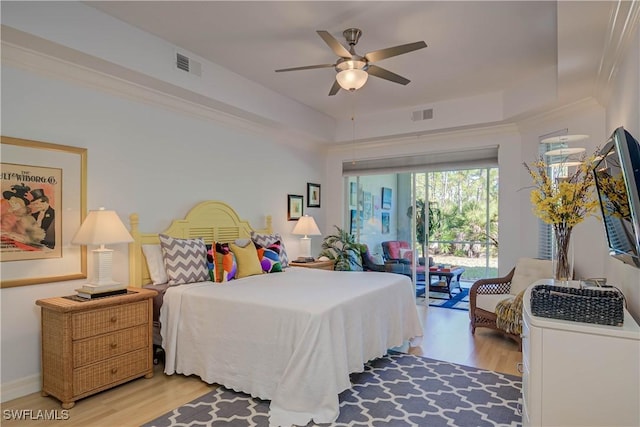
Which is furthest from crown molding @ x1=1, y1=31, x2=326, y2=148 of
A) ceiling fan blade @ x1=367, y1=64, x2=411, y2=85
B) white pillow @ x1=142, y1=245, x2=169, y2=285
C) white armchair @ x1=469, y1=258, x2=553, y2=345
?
white armchair @ x1=469, y1=258, x2=553, y2=345

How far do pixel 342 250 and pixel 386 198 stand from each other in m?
1.13

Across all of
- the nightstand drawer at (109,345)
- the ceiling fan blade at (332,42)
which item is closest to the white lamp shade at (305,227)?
the nightstand drawer at (109,345)

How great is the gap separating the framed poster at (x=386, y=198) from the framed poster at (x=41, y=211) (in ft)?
14.1

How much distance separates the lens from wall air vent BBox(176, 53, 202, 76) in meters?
3.57

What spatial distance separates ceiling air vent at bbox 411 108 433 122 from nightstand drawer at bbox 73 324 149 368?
162 inches

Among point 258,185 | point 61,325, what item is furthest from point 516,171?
point 61,325

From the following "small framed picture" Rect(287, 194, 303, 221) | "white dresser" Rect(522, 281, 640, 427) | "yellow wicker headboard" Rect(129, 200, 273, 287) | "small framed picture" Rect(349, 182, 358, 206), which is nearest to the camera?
"white dresser" Rect(522, 281, 640, 427)

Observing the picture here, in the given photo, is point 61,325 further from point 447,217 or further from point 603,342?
point 447,217

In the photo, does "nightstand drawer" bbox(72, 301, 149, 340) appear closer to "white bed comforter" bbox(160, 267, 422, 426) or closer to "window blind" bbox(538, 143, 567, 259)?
"white bed comforter" bbox(160, 267, 422, 426)

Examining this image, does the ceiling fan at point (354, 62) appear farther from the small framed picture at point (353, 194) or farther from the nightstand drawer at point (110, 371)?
the small framed picture at point (353, 194)

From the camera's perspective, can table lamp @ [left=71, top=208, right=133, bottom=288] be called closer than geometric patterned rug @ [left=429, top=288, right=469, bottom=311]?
Yes

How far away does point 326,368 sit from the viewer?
2.52 m

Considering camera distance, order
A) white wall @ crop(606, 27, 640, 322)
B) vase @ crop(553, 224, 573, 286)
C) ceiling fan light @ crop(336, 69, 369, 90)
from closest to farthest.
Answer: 1. white wall @ crop(606, 27, 640, 322)
2. vase @ crop(553, 224, 573, 286)
3. ceiling fan light @ crop(336, 69, 369, 90)

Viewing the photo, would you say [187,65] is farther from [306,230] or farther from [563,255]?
[563,255]
